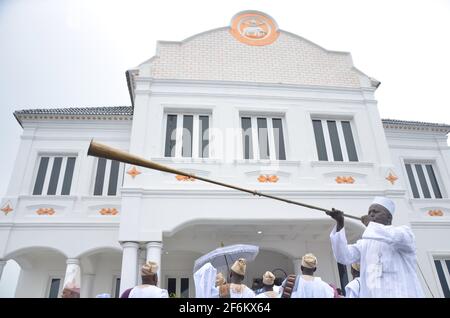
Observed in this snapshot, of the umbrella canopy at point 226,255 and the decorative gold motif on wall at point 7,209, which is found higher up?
the decorative gold motif on wall at point 7,209

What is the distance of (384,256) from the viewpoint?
3.43 metres

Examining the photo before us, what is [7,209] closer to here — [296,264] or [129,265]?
[129,265]

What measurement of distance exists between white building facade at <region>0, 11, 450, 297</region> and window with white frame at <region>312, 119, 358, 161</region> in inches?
1.4

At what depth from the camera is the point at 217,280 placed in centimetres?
539

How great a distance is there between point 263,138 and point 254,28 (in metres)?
3.98

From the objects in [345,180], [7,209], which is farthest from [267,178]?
[7,209]

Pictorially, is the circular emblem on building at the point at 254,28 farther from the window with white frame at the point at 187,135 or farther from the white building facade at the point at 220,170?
the window with white frame at the point at 187,135

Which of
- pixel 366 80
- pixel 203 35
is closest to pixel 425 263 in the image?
pixel 366 80

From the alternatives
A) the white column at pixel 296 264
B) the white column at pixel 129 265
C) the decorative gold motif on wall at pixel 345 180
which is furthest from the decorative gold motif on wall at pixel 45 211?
the decorative gold motif on wall at pixel 345 180

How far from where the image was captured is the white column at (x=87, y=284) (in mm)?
10078

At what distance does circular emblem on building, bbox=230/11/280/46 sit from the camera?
35.5ft

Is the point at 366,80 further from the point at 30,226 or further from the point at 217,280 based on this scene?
the point at 30,226

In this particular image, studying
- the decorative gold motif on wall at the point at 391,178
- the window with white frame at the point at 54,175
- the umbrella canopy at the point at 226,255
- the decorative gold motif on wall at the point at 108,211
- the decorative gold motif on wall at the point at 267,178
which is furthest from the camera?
the window with white frame at the point at 54,175

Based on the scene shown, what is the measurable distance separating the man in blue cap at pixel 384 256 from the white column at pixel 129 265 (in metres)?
5.04
